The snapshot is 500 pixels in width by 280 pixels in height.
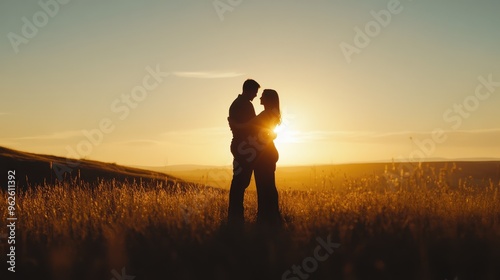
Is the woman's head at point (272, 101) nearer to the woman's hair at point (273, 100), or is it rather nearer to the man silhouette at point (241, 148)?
the woman's hair at point (273, 100)

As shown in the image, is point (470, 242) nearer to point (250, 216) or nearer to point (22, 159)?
point (250, 216)

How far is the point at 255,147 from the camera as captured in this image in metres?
8.84

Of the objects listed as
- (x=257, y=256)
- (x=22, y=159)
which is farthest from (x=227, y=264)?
(x=22, y=159)

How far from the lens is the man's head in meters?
8.85

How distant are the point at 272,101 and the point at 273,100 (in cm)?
3

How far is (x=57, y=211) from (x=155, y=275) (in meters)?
4.80

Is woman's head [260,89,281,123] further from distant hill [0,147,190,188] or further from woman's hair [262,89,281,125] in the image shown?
distant hill [0,147,190,188]

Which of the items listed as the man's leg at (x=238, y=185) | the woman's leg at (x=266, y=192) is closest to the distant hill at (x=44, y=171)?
the man's leg at (x=238, y=185)

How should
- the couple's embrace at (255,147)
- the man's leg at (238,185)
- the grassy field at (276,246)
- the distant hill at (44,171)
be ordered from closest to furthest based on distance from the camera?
the grassy field at (276,246), the couple's embrace at (255,147), the man's leg at (238,185), the distant hill at (44,171)

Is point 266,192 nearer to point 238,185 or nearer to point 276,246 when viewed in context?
point 238,185

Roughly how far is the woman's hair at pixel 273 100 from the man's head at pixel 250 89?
0.18 metres

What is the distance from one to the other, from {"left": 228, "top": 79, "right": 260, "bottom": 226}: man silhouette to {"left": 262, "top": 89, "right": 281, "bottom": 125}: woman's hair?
0.21 meters

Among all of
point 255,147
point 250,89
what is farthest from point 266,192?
point 250,89

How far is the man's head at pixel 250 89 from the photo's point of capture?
8852 mm
